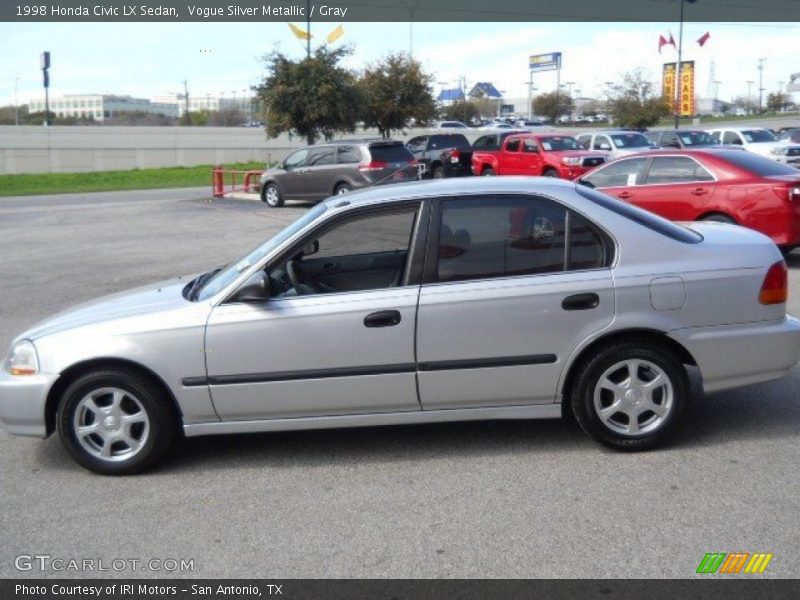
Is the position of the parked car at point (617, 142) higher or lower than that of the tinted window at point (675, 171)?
higher

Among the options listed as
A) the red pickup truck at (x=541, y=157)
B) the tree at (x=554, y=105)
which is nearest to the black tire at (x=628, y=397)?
the red pickup truck at (x=541, y=157)

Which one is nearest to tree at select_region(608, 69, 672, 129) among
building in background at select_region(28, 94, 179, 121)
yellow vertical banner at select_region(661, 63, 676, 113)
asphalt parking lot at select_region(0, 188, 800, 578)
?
yellow vertical banner at select_region(661, 63, 676, 113)

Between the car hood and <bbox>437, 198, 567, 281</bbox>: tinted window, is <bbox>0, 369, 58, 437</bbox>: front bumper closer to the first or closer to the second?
the car hood

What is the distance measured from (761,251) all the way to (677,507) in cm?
184

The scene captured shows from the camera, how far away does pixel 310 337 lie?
17.4 ft

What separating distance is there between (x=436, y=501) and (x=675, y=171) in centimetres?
894

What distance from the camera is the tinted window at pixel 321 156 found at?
24422mm

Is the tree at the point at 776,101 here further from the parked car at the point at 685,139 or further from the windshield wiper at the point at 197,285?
the windshield wiper at the point at 197,285

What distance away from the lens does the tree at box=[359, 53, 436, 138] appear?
38531mm

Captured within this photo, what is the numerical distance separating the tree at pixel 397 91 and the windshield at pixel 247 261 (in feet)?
108

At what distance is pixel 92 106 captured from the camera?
130 metres

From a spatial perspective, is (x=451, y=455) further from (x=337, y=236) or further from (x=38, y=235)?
(x=38, y=235)

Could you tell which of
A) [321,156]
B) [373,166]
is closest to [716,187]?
[373,166]
